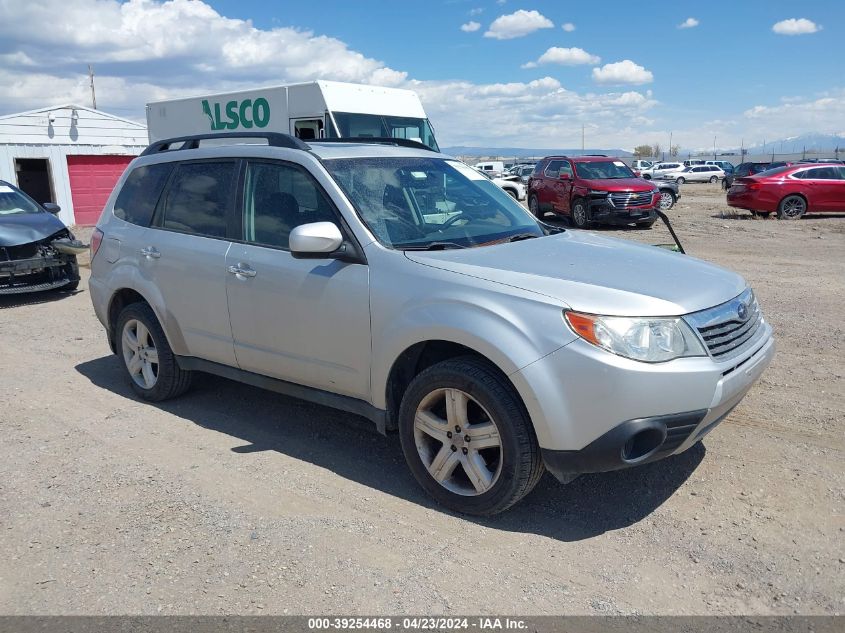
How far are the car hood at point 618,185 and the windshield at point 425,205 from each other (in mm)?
13639

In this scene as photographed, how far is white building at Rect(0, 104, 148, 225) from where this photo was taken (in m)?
22.9

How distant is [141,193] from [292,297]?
2090mm

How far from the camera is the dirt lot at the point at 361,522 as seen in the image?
3078mm

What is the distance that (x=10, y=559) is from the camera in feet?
11.3

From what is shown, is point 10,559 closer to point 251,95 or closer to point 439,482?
point 439,482

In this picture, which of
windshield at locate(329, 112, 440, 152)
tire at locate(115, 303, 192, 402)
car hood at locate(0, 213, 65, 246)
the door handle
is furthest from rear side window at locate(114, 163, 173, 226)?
windshield at locate(329, 112, 440, 152)

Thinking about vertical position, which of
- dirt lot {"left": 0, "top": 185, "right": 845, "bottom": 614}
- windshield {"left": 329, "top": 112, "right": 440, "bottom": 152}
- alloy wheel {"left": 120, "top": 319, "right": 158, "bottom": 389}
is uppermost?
windshield {"left": 329, "top": 112, "right": 440, "bottom": 152}

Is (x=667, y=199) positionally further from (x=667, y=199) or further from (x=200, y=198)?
(x=200, y=198)

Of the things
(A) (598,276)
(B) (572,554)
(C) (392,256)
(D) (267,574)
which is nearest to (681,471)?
(B) (572,554)

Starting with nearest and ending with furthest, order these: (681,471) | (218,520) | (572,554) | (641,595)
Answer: (641,595) → (572,554) → (218,520) → (681,471)

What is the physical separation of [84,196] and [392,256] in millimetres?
24298

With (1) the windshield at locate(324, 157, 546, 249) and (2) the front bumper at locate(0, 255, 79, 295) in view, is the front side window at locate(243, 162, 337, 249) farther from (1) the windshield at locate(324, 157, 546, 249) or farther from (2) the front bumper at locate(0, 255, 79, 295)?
(2) the front bumper at locate(0, 255, 79, 295)

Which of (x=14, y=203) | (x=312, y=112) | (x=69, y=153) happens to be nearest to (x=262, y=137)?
(x=14, y=203)

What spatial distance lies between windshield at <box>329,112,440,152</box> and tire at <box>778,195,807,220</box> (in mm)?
10185
